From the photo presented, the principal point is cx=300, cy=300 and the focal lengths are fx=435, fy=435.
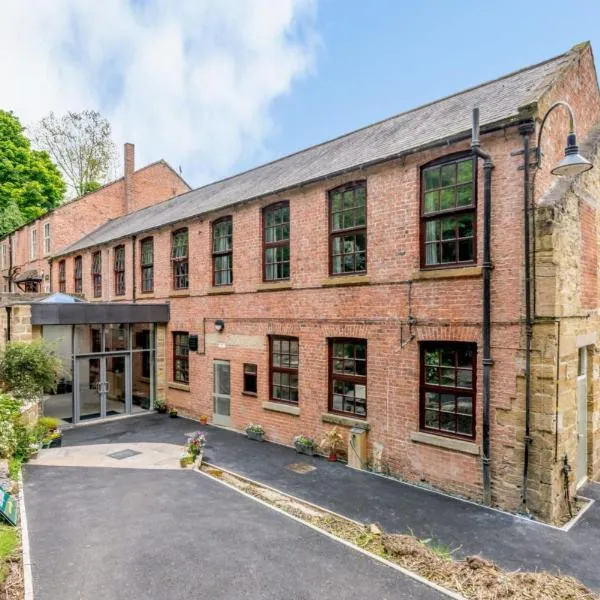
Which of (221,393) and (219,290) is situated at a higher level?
(219,290)

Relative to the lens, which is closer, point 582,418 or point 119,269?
point 582,418

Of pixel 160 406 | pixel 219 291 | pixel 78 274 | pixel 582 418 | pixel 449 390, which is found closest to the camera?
pixel 449 390

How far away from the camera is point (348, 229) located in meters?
10.3

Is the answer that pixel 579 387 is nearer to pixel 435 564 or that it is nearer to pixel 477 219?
pixel 477 219

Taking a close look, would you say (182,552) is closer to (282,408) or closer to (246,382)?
(282,408)

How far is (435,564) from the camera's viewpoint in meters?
5.53

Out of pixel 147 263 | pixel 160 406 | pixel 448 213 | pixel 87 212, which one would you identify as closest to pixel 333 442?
pixel 448 213

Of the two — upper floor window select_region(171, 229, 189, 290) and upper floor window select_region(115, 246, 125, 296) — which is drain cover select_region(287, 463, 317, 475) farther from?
upper floor window select_region(115, 246, 125, 296)

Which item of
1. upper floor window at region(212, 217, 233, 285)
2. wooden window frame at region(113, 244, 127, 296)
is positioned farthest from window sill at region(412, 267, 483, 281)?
wooden window frame at region(113, 244, 127, 296)

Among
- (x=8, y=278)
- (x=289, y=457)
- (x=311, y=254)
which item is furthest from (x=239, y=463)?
(x=8, y=278)

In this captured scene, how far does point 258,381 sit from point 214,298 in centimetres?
328

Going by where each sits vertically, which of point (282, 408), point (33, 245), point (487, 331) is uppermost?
point (33, 245)

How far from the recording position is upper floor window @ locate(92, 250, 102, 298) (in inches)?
796

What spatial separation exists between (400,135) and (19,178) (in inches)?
1431
